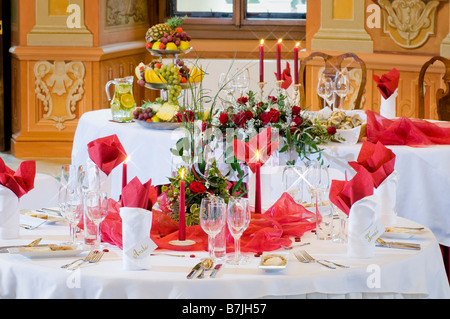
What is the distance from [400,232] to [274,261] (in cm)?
48

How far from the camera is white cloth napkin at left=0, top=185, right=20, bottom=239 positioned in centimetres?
237

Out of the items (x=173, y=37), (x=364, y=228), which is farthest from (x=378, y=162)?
(x=173, y=37)

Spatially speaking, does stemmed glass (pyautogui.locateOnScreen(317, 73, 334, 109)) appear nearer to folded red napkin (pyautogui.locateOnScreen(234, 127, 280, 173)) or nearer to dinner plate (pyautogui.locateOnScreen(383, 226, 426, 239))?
folded red napkin (pyautogui.locateOnScreen(234, 127, 280, 173))

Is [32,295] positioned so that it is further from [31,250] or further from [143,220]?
[143,220]

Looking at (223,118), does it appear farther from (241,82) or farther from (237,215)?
(237,215)

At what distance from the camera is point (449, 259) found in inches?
141

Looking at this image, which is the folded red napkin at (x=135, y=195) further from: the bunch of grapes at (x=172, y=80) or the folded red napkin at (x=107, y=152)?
the bunch of grapes at (x=172, y=80)

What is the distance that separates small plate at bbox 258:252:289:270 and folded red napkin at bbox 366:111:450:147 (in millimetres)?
1862

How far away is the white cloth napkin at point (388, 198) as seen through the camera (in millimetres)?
2459

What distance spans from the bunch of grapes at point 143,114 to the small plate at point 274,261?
2159 millimetres

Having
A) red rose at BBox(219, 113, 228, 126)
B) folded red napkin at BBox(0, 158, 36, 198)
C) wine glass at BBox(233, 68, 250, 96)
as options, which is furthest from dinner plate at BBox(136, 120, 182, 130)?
folded red napkin at BBox(0, 158, 36, 198)

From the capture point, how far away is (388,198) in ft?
8.06

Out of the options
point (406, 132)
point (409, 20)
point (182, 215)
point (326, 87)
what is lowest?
point (182, 215)
